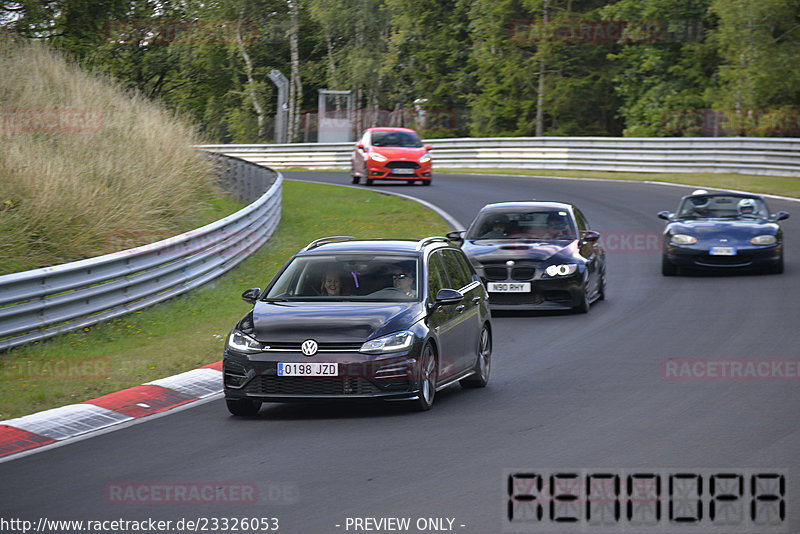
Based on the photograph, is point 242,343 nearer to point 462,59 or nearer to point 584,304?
point 584,304

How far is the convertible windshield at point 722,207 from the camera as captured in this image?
69.2ft

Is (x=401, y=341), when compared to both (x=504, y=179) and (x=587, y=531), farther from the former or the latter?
(x=504, y=179)

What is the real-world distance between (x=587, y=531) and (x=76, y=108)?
21.0 metres

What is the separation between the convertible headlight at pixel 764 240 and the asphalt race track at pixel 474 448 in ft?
18.8

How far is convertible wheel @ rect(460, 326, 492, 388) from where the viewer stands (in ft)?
37.4

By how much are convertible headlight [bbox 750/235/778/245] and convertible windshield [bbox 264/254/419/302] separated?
11.0m

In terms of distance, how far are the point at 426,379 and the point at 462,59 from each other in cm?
5373

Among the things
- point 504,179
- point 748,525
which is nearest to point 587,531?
point 748,525

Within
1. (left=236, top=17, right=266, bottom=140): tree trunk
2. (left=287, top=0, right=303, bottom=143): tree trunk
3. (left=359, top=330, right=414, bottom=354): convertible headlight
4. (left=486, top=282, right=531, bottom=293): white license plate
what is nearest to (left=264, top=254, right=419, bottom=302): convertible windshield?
(left=359, top=330, right=414, bottom=354): convertible headlight

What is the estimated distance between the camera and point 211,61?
70188 mm

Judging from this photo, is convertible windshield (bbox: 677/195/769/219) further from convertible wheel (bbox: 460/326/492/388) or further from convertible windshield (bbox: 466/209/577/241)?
convertible wheel (bbox: 460/326/492/388)

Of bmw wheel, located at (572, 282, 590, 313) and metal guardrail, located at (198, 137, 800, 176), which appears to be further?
metal guardrail, located at (198, 137, 800, 176)

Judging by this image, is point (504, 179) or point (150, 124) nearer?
point (150, 124)

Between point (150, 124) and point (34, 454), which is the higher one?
point (150, 124)
